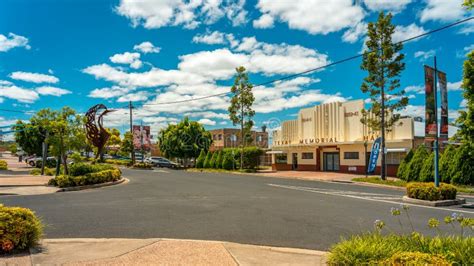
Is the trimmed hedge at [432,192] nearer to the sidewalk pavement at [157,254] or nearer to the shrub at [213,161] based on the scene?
the sidewalk pavement at [157,254]

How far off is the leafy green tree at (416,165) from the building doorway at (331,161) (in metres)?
13.3

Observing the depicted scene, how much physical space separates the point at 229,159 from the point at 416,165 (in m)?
25.3

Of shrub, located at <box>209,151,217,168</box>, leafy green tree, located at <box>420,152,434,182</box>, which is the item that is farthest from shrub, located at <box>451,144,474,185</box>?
shrub, located at <box>209,151,217,168</box>

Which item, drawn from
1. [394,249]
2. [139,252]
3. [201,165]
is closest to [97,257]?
[139,252]

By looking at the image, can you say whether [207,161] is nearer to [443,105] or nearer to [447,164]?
[447,164]

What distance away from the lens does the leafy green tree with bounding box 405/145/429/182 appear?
2592cm

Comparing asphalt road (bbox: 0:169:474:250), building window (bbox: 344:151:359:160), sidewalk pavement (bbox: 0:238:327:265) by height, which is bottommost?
asphalt road (bbox: 0:169:474:250)

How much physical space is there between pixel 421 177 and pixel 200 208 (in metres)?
18.2

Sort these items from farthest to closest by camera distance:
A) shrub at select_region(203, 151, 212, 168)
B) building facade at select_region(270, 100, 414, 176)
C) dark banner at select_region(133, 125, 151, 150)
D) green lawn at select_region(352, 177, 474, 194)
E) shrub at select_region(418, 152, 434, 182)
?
1. dark banner at select_region(133, 125, 151, 150)
2. shrub at select_region(203, 151, 212, 168)
3. building facade at select_region(270, 100, 414, 176)
4. shrub at select_region(418, 152, 434, 182)
5. green lawn at select_region(352, 177, 474, 194)

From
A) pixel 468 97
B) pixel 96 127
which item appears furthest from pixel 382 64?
pixel 96 127

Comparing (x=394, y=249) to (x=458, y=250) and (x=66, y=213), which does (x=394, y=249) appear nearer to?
(x=458, y=250)

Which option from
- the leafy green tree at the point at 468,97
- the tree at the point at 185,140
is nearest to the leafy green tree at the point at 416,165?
the leafy green tree at the point at 468,97

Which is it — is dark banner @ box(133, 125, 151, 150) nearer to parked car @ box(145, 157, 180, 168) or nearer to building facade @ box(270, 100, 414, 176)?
parked car @ box(145, 157, 180, 168)

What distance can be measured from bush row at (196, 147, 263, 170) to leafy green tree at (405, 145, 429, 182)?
2137 centimetres
